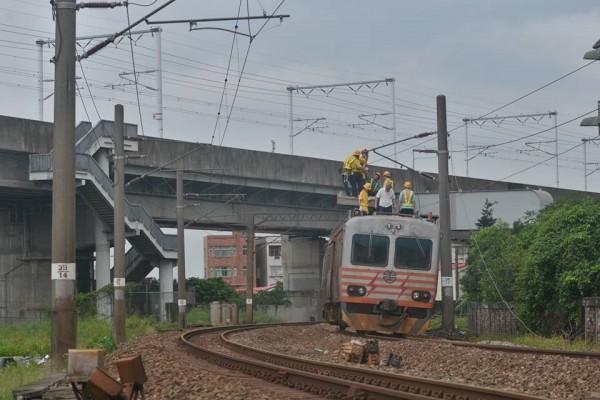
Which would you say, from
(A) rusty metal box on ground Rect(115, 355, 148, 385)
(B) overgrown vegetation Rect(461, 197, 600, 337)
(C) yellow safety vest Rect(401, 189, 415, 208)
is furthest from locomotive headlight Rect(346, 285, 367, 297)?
(A) rusty metal box on ground Rect(115, 355, 148, 385)

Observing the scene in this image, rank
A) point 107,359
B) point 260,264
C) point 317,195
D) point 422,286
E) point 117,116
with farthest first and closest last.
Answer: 1. point 260,264
2. point 317,195
3. point 117,116
4. point 422,286
5. point 107,359

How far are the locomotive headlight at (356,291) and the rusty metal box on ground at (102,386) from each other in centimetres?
1669

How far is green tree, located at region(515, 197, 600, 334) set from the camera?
89.9ft

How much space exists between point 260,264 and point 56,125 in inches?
4670

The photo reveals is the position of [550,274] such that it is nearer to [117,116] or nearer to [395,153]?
[117,116]

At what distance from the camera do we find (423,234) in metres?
27.3

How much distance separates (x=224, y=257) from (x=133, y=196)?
248 feet

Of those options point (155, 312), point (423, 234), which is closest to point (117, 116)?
point (423, 234)

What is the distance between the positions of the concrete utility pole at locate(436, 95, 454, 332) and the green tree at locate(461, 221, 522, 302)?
2.48 metres

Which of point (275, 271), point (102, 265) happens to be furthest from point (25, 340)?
point (275, 271)

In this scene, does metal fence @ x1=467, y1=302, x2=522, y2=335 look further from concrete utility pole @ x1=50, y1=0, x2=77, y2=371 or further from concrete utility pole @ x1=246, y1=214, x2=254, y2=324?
concrete utility pole @ x1=246, y1=214, x2=254, y2=324

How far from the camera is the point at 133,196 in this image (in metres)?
56.1

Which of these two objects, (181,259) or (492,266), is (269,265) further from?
(492,266)

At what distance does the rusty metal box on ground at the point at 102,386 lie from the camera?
9797 millimetres
